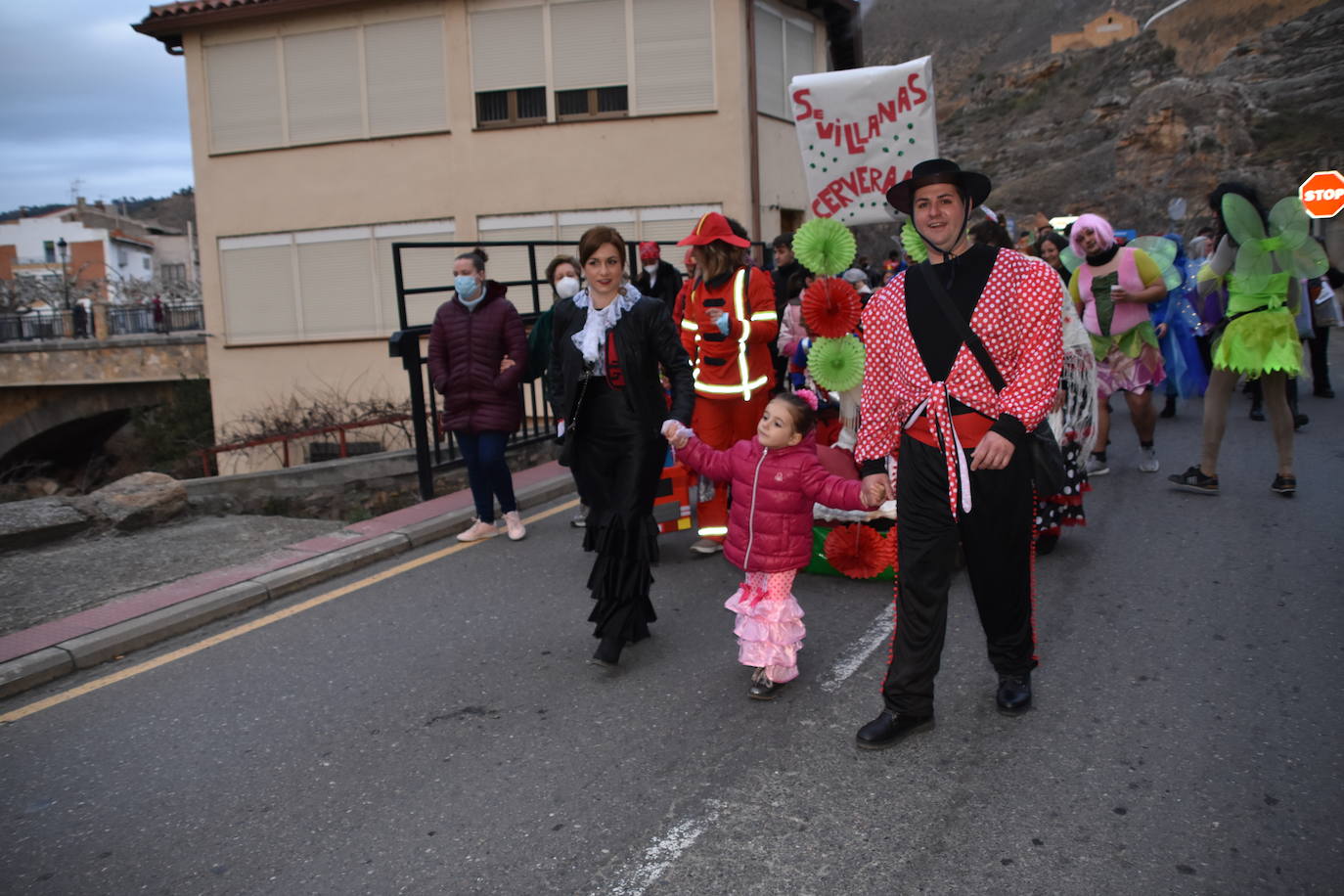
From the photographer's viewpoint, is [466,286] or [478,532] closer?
[466,286]

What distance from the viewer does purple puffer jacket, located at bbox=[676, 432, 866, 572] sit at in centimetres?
417

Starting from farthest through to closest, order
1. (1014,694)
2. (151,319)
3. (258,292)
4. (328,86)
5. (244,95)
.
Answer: (151,319)
(258,292)
(244,95)
(328,86)
(1014,694)

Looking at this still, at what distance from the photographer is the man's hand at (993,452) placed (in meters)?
3.36

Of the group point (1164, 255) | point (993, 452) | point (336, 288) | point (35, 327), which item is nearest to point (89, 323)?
point (35, 327)

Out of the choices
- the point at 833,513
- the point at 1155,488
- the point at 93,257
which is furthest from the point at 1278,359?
the point at 93,257

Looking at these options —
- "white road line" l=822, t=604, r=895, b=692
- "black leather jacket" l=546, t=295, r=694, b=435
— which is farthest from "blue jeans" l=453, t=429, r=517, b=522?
"white road line" l=822, t=604, r=895, b=692

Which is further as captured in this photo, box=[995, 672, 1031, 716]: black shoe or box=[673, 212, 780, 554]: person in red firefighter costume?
box=[673, 212, 780, 554]: person in red firefighter costume

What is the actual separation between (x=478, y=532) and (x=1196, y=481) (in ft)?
16.8

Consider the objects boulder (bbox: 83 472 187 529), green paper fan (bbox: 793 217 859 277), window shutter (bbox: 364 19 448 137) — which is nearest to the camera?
green paper fan (bbox: 793 217 859 277)

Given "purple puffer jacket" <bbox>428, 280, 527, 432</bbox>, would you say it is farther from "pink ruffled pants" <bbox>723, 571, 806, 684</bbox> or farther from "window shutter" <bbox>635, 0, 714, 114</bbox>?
"window shutter" <bbox>635, 0, 714, 114</bbox>

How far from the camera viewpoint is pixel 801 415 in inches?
164

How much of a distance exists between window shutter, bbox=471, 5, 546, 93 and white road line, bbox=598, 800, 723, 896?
16.8m

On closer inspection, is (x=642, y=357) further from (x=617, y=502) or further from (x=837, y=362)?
(x=837, y=362)

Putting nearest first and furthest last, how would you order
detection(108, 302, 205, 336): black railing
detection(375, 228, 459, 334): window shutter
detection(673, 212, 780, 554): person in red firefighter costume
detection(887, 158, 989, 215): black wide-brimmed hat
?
detection(887, 158, 989, 215): black wide-brimmed hat
detection(673, 212, 780, 554): person in red firefighter costume
detection(375, 228, 459, 334): window shutter
detection(108, 302, 205, 336): black railing
